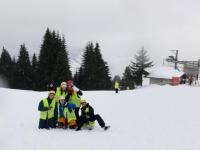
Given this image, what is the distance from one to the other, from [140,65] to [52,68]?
25369mm

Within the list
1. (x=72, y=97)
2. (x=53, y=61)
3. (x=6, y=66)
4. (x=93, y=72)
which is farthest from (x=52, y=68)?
(x=72, y=97)

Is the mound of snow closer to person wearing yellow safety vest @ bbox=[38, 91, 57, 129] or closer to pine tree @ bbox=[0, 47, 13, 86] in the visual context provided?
pine tree @ bbox=[0, 47, 13, 86]

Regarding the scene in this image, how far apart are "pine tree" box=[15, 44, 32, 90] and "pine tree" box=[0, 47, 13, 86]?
3187 millimetres

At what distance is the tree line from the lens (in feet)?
183

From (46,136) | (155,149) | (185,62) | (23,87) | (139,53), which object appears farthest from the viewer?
(139,53)

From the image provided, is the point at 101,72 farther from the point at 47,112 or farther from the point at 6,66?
the point at 47,112

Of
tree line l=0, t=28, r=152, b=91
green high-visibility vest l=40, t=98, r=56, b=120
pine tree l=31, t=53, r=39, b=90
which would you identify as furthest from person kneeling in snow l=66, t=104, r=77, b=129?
pine tree l=31, t=53, r=39, b=90

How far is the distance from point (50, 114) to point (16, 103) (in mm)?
10149

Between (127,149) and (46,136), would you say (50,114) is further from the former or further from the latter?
(127,149)

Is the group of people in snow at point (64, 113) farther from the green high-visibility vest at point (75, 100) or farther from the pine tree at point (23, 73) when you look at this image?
the pine tree at point (23, 73)

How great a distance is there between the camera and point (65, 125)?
41.2ft

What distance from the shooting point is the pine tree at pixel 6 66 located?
64581 millimetres

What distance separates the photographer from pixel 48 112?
1242 centimetres

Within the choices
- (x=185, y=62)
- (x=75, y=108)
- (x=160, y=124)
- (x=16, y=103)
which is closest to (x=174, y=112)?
(x=160, y=124)
